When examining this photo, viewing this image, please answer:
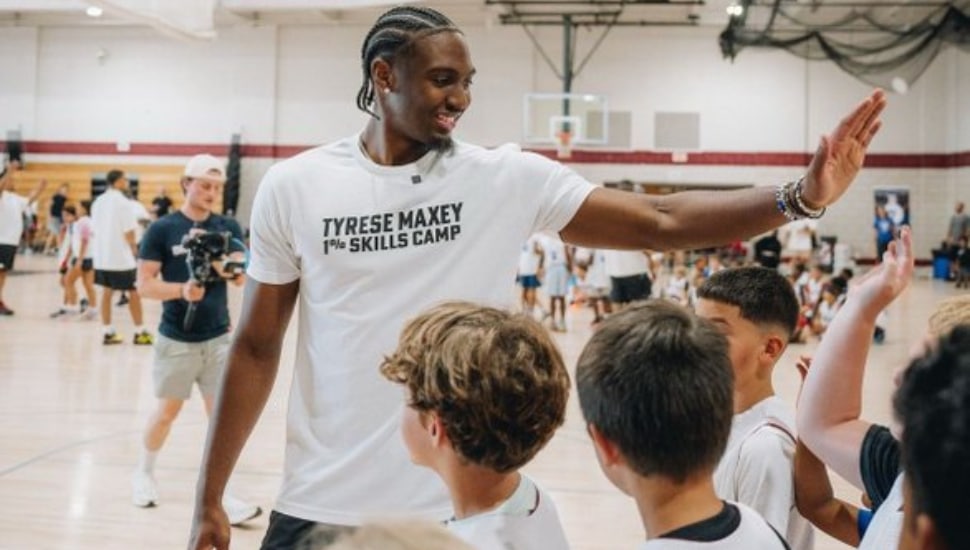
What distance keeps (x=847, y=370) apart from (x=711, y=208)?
540 mm

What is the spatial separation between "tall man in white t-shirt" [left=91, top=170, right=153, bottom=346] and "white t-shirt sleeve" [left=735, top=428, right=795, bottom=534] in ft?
30.4

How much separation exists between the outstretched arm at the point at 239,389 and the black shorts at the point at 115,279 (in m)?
8.74

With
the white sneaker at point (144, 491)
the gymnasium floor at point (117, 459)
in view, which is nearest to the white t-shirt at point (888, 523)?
the gymnasium floor at point (117, 459)

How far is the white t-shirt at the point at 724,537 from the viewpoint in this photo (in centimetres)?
130

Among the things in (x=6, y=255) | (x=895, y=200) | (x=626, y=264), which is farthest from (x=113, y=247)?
(x=895, y=200)

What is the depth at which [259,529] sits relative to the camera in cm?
462

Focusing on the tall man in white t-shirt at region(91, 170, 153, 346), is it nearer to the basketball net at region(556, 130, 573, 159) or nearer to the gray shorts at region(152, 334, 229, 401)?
the gray shorts at region(152, 334, 229, 401)

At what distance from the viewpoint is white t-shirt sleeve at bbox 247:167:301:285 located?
2.04m

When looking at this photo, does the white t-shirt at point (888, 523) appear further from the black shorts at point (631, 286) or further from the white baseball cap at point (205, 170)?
the black shorts at point (631, 286)

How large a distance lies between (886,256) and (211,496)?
4.78 ft

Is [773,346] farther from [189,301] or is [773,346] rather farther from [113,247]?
[113,247]

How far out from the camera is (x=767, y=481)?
80.6 inches

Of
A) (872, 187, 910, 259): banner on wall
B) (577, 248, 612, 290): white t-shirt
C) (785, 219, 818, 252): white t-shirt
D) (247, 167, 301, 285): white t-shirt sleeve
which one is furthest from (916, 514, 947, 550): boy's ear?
(872, 187, 910, 259): banner on wall

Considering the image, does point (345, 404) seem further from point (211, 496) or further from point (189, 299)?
point (189, 299)
